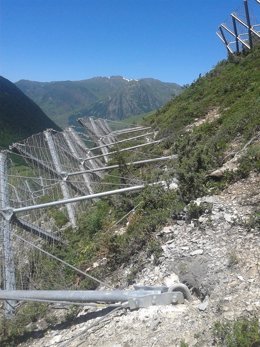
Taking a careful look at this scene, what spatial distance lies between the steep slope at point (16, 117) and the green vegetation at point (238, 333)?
104979 millimetres

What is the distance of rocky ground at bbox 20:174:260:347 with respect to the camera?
6.07m

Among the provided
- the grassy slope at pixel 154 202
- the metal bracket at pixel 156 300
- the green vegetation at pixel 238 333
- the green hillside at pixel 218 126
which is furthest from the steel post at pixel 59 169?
the green vegetation at pixel 238 333

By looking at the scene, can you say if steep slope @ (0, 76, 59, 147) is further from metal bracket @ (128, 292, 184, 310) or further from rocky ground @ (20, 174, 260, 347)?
metal bracket @ (128, 292, 184, 310)

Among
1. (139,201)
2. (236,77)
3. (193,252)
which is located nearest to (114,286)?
(193,252)

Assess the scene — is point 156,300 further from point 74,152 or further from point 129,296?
point 74,152

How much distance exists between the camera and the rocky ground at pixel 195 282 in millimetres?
6066

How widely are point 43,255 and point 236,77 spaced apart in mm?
14486

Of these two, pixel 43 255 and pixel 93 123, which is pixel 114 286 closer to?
pixel 43 255

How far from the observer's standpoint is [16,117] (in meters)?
140

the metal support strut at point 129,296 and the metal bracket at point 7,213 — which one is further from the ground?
the metal bracket at point 7,213

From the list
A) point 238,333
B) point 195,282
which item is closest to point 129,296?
point 195,282

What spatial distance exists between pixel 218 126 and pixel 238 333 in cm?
1057

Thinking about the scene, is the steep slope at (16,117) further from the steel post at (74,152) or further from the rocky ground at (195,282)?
the rocky ground at (195,282)

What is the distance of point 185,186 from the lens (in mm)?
9703
